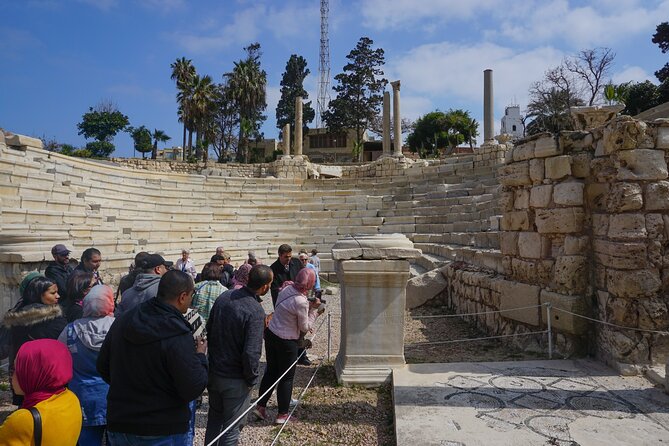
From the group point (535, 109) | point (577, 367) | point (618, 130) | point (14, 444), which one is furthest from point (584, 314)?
point (535, 109)

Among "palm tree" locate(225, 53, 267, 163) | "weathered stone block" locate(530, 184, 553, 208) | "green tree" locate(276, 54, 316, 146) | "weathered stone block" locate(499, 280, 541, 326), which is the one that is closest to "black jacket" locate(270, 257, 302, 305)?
"weathered stone block" locate(499, 280, 541, 326)

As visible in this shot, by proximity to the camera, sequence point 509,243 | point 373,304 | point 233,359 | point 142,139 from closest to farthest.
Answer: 1. point 233,359
2. point 373,304
3. point 509,243
4. point 142,139

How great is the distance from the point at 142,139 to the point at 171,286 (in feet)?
179

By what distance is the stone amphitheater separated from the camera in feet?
16.0

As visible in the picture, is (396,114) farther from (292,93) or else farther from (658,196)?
(292,93)

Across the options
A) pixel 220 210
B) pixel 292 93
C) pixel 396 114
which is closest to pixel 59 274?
pixel 220 210

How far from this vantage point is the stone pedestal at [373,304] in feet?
15.4

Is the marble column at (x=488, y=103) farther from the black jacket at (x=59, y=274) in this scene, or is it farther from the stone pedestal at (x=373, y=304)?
the black jacket at (x=59, y=274)

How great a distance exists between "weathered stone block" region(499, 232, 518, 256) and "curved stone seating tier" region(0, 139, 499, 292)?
10.1ft

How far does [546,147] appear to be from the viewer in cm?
574

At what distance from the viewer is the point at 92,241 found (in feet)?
33.3

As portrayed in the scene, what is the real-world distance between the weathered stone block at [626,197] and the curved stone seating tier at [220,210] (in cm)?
465

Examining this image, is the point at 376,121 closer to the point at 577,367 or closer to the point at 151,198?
the point at 151,198

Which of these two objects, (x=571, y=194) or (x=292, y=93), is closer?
(x=571, y=194)
